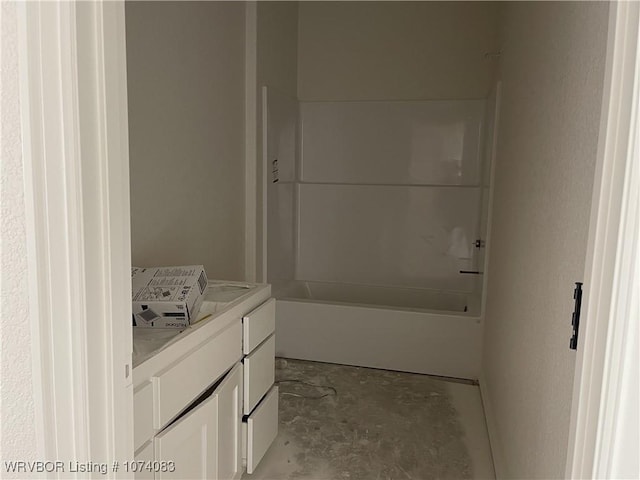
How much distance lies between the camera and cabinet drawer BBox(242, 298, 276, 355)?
190 centimetres

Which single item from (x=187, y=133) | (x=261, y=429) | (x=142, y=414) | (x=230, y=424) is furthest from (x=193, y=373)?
(x=187, y=133)

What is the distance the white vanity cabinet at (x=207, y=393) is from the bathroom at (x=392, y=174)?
0.60 metres

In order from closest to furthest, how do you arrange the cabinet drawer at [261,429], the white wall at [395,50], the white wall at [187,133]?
the cabinet drawer at [261,429]
the white wall at [187,133]
the white wall at [395,50]

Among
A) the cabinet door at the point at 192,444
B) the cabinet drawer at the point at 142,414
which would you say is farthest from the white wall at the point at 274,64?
the cabinet drawer at the point at 142,414

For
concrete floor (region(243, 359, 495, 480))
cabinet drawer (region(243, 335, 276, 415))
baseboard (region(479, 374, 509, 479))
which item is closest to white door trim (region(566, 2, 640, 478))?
cabinet drawer (region(243, 335, 276, 415))

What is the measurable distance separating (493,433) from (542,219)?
134cm

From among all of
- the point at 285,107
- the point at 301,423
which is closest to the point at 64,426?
the point at 301,423

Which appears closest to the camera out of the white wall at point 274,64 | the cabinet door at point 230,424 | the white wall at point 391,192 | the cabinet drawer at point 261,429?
the cabinet door at point 230,424

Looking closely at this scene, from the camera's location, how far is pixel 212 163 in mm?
2787

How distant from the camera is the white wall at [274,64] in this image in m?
3.23

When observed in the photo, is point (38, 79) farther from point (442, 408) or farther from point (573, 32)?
point (442, 408)

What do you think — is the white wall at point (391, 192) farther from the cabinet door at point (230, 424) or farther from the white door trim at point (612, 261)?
the white door trim at point (612, 261)

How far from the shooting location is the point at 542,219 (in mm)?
1612

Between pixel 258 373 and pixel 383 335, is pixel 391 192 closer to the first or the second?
pixel 383 335
